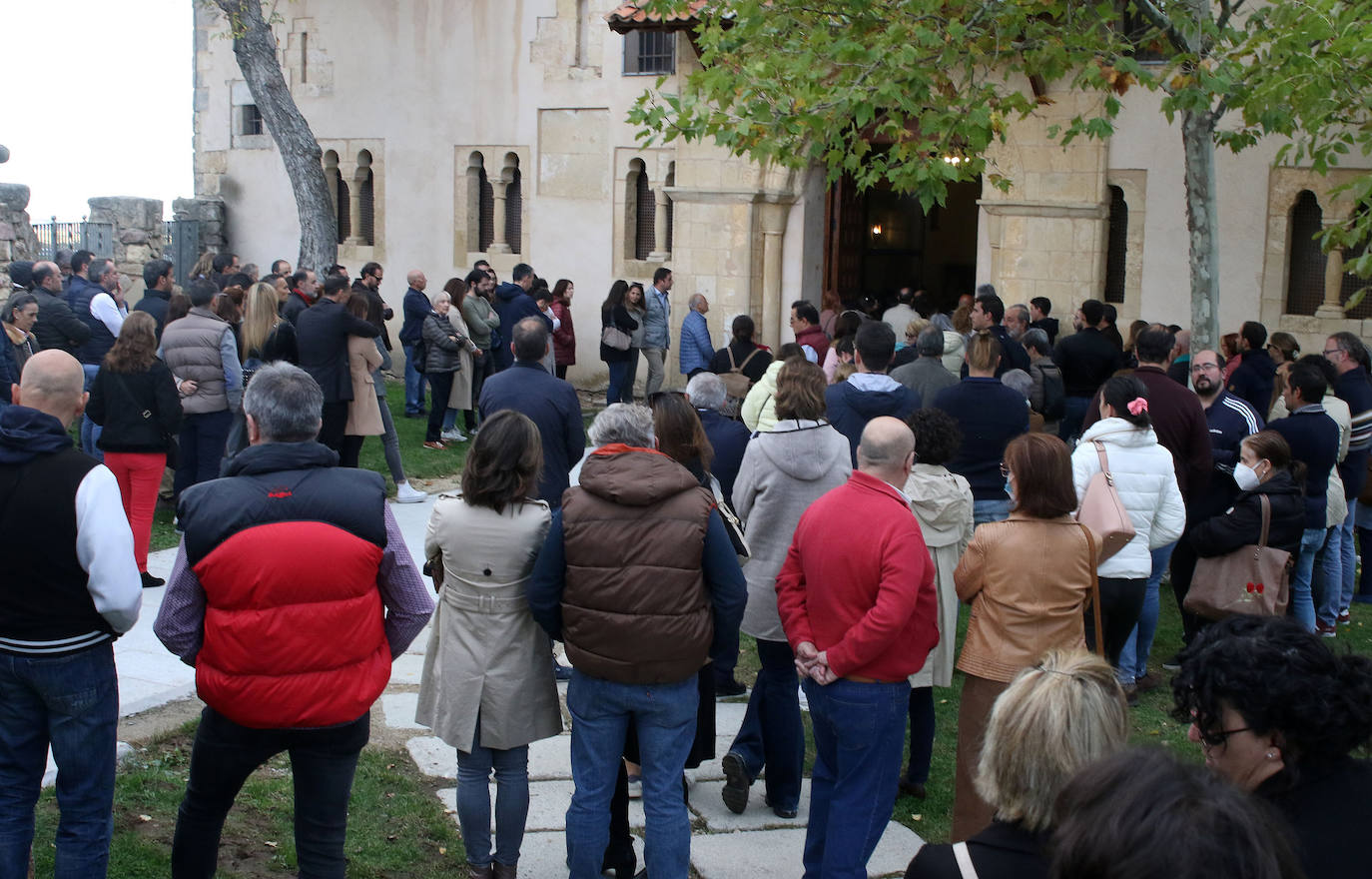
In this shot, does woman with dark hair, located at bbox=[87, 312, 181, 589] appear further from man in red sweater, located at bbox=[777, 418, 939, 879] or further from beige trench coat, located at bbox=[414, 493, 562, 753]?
man in red sweater, located at bbox=[777, 418, 939, 879]

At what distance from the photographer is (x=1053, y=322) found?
44.3ft

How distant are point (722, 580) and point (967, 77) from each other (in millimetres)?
7131

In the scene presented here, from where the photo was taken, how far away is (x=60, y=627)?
12.7ft

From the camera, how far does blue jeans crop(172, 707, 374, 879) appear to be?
3.92 m

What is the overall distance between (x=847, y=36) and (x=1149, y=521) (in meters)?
5.25

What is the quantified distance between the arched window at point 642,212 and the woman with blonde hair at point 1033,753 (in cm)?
1518

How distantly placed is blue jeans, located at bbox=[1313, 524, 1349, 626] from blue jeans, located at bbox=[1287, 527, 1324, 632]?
0.48 metres

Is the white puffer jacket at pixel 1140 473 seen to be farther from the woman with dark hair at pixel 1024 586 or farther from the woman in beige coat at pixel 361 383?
the woman in beige coat at pixel 361 383

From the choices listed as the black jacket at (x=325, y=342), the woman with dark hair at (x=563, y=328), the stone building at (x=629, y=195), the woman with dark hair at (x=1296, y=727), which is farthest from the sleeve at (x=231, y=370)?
the stone building at (x=629, y=195)

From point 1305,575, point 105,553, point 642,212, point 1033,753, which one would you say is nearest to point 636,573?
point 105,553

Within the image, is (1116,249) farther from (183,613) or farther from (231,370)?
(183,613)

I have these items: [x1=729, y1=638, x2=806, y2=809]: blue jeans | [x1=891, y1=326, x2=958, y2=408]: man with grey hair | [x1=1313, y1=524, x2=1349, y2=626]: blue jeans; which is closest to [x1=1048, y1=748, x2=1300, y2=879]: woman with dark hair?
[x1=729, y1=638, x2=806, y2=809]: blue jeans

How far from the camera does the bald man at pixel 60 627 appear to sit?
382cm

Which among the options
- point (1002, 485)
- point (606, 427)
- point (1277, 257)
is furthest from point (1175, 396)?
point (1277, 257)
